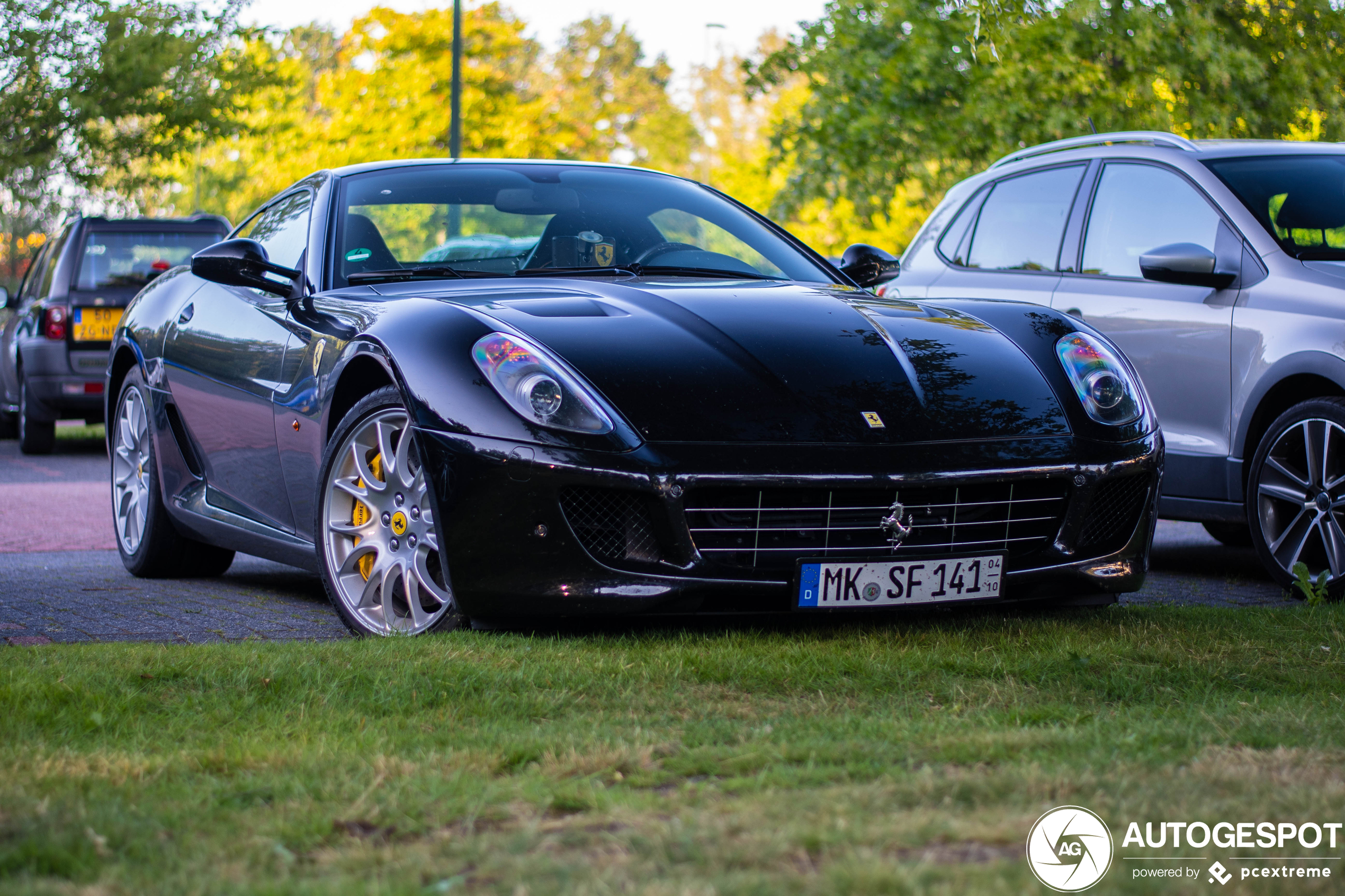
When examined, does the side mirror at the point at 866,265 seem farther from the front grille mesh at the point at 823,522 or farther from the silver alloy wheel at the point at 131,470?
the silver alloy wheel at the point at 131,470

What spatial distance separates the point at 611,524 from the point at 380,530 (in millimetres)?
868

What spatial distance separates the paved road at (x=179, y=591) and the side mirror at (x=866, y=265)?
4.85 feet

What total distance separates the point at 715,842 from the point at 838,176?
775 inches

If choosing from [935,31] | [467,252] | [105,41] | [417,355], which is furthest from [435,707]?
[105,41]

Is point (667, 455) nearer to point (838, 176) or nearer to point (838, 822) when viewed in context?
point (838, 822)

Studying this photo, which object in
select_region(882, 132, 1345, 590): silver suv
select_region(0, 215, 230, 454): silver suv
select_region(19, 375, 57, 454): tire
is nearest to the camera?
select_region(882, 132, 1345, 590): silver suv

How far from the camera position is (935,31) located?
62.8ft

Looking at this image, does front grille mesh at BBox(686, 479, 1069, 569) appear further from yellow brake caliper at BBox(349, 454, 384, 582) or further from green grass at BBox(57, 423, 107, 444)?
green grass at BBox(57, 423, 107, 444)

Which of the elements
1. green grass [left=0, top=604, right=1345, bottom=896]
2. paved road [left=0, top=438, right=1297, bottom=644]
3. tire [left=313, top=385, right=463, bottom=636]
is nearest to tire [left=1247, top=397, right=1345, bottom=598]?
paved road [left=0, top=438, right=1297, bottom=644]

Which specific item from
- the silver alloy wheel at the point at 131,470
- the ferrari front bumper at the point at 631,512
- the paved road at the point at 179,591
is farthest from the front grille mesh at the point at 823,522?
the silver alloy wheel at the point at 131,470

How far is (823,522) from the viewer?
410 centimetres

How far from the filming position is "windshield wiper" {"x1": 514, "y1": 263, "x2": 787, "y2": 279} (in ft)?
17.4

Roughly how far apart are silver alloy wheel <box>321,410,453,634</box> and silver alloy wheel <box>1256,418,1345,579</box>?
10.4ft

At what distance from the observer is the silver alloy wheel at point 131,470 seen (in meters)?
6.56
